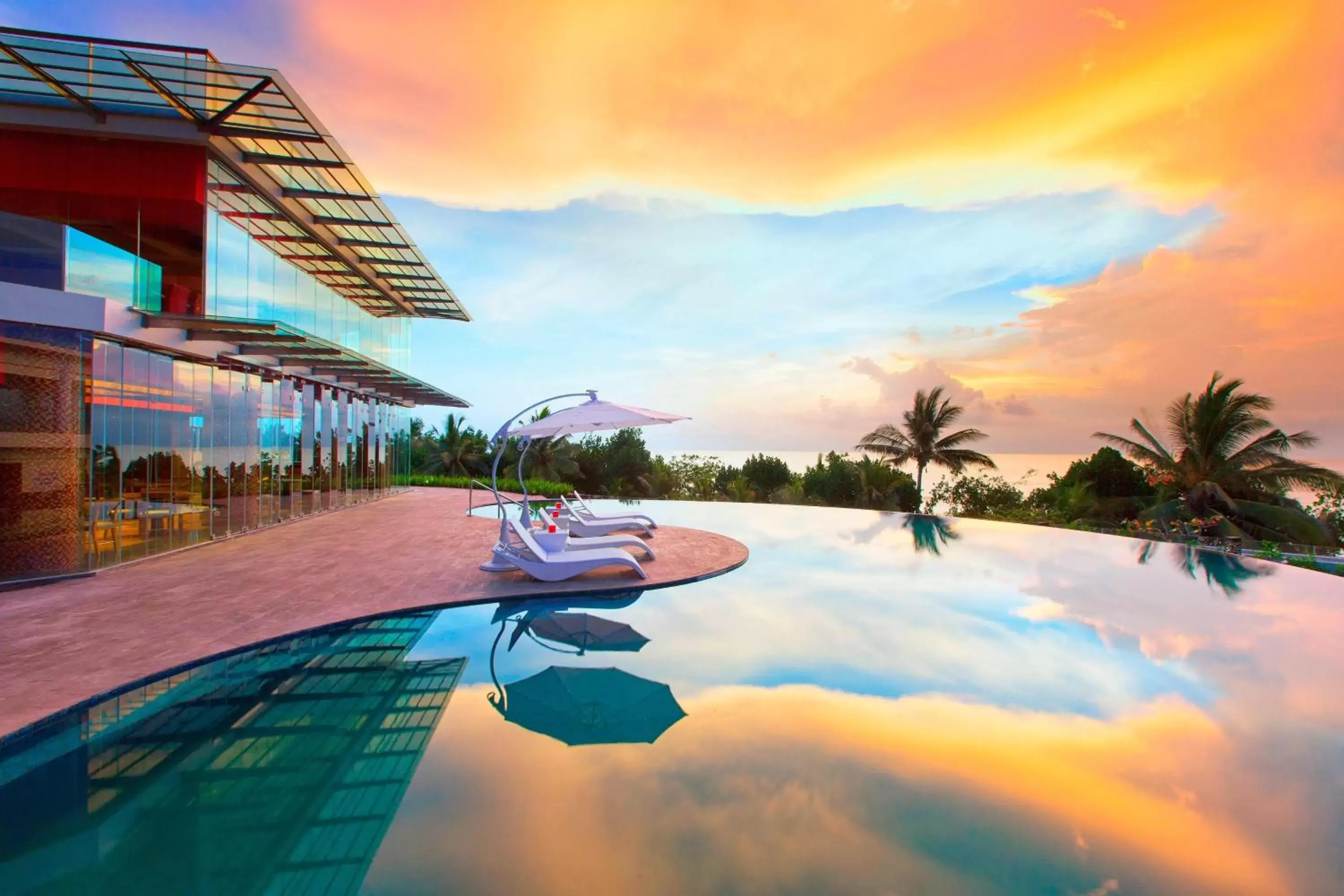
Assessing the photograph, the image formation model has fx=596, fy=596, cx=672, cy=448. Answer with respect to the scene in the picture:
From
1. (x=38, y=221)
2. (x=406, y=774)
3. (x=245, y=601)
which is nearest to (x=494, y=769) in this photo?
(x=406, y=774)

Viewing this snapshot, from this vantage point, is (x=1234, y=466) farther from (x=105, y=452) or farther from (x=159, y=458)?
(x=105, y=452)

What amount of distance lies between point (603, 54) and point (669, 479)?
17971 millimetres

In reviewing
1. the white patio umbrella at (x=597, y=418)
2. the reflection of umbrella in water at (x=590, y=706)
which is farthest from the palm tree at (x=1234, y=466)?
the reflection of umbrella in water at (x=590, y=706)

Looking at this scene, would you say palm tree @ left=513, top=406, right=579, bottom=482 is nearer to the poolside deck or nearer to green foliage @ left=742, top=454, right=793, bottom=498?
green foliage @ left=742, top=454, right=793, bottom=498

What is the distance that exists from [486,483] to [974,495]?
800 inches

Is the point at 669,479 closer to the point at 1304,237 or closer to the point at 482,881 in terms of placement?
the point at 1304,237

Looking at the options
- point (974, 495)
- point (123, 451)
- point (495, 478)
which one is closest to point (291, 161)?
point (123, 451)

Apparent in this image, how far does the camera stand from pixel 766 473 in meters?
27.5

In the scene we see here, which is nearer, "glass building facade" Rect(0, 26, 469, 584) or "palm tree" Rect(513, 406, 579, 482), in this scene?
"glass building facade" Rect(0, 26, 469, 584)

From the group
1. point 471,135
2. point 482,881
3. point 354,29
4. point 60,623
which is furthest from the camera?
point 471,135

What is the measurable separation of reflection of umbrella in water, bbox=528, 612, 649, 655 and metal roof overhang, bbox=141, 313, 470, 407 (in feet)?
21.5

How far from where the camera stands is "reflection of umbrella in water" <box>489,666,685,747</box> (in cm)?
477

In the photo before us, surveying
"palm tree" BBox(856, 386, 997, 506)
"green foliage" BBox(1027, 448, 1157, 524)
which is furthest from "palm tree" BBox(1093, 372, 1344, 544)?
"palm tree" BBox(856, 386, 997, 506)

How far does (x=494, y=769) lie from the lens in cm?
419
